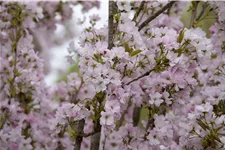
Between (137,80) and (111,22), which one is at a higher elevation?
(111,22)

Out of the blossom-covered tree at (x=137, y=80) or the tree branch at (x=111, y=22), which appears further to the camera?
the tree branch at (x=111, y=22)

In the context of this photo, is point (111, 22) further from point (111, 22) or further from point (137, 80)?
point (137, 80)

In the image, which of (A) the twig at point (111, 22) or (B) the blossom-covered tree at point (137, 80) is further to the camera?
(A) the twig at point (111, 22)

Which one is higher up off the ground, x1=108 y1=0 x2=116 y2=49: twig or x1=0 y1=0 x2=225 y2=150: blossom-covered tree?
x1=108 y1=0 x2=116 y2=49: twig

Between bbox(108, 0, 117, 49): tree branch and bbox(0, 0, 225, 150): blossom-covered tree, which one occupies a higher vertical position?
bbox(108, 0, 117, 49): tree branch

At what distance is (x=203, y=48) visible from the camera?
1369mm

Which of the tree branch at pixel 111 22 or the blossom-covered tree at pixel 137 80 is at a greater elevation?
the tree branch at pixel 111 22

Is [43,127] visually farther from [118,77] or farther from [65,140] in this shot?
[118,77]

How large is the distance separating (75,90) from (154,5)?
66 centimetres

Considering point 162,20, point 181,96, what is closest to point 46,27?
point 162,20

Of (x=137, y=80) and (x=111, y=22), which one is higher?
(x=111, y=22)

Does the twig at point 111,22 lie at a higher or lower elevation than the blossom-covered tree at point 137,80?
higher

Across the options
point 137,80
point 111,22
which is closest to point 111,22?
point 111,22

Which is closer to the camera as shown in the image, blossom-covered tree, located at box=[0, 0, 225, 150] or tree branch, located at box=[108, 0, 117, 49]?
blossom-covered tree, located at box=[0, 0, 225, 150]
